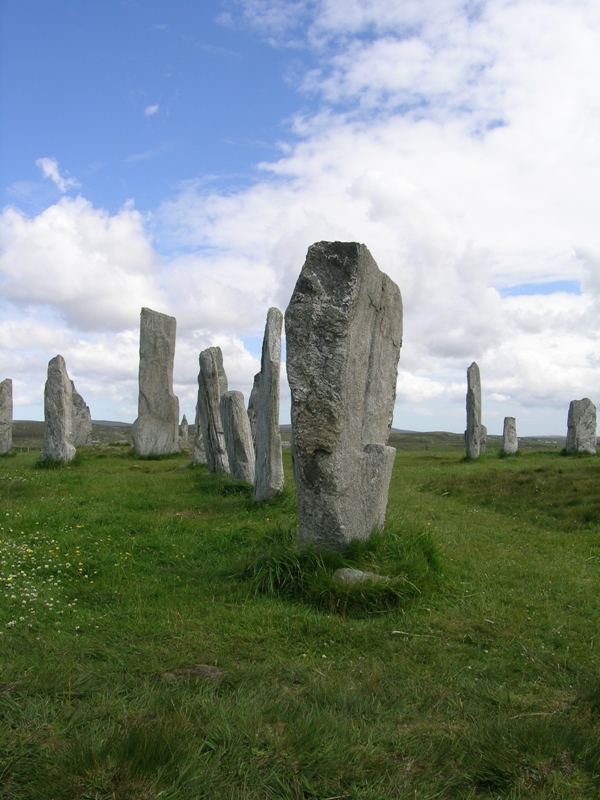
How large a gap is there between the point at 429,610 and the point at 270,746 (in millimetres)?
2885

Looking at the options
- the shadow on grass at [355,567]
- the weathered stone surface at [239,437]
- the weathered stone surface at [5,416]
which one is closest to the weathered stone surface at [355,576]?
the shadow on grass at [355,567]

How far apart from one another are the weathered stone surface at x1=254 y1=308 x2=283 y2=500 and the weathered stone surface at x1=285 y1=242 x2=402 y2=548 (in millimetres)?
3897

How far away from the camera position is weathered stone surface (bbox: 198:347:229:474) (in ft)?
50.6

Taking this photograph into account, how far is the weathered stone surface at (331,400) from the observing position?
6.73 metres

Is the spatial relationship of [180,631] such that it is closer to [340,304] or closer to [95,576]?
[95,576]

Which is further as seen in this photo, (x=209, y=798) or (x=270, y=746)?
(x=270, y=746)

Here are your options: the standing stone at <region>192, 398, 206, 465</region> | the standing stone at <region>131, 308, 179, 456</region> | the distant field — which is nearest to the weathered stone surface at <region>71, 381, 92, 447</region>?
the distant field

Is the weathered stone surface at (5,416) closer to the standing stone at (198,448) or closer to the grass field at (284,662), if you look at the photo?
the standing stone at (198,448)

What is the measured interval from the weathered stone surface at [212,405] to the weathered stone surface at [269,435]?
3.97 metres

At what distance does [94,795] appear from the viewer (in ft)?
9.21

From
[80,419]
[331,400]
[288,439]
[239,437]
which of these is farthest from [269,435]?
[288,439]

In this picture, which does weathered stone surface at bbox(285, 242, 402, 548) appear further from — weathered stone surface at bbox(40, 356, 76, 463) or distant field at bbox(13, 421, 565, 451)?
distant field at bbox(13, 421, 565, 451)

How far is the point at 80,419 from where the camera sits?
92.2ft

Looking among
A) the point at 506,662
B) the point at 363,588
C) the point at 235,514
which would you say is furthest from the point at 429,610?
the point at 235,514
